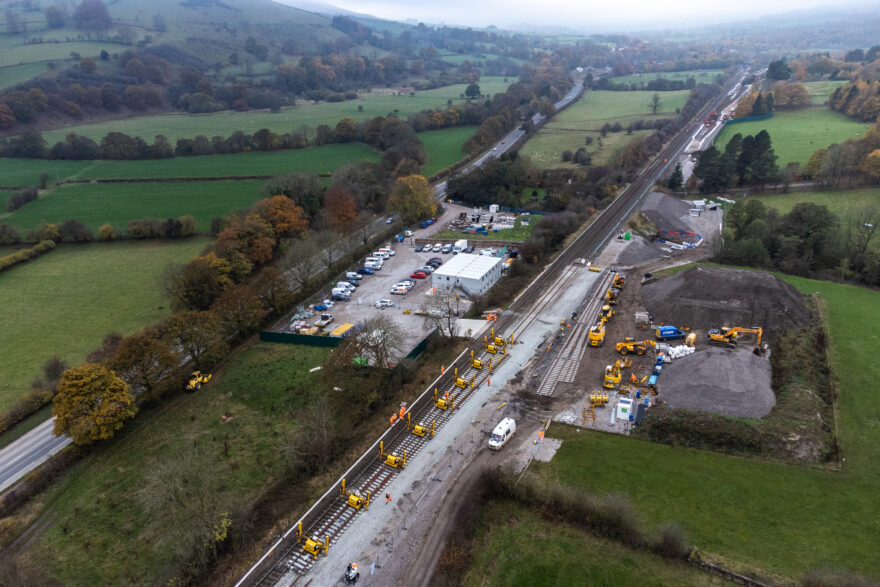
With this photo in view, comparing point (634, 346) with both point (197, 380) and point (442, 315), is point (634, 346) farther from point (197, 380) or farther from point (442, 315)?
point (197, 380)

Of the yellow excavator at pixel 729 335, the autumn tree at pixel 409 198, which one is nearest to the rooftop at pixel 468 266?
the autumn tree at pixel 409 198

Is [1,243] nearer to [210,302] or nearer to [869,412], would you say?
[210,302]

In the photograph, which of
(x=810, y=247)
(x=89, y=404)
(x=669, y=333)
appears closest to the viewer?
(x=89, y=404)

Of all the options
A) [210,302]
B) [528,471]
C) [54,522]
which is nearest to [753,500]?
[528,471]

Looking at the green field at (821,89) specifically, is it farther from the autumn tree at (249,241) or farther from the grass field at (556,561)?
the grass field at (556,561)

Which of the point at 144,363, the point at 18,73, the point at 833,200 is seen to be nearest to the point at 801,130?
the point at 833,200

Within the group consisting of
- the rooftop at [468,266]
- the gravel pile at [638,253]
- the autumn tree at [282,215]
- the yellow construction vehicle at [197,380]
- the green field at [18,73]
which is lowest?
the yellow construction vehicle at [197,380]

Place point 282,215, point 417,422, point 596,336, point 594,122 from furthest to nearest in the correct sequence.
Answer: point 594,122
point 282,215
point 596,336
point 417,422
